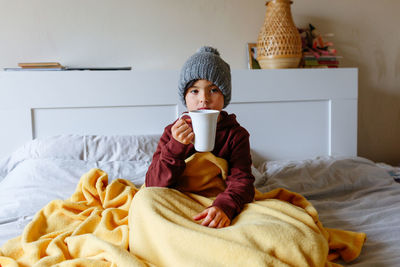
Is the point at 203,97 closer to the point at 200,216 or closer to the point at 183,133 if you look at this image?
the point at 183,133

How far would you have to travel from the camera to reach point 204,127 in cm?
84

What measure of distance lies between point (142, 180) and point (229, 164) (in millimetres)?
442

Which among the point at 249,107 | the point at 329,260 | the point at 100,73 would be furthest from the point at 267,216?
the point at 100,73

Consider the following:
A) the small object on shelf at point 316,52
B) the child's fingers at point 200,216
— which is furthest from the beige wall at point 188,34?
the child's fingers at point 200,216

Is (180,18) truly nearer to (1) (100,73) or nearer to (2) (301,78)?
(1) (100,73)

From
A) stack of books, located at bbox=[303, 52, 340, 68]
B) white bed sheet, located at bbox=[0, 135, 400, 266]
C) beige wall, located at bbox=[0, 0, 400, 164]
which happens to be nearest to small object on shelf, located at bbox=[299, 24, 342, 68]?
stack of books, located at bbox=[303, 52, 340, 68]

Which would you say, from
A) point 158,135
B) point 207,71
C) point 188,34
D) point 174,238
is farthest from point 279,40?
point 174,238

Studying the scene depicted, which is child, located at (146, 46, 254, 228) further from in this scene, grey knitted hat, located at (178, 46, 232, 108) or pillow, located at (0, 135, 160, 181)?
pillow, located at (0, 135, 160, 181)

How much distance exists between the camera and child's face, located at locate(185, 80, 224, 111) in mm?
1064

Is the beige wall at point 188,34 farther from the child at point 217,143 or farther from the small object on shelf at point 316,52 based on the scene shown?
the child at point 217,143

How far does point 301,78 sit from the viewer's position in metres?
1.93

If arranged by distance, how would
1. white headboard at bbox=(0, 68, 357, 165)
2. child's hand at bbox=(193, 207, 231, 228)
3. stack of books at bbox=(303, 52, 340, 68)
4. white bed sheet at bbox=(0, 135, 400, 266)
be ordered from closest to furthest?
child's hand at bbox=(193, 207, 231, 228)
white bed sheet at bbox=(0, 135, 400, 266)
white headboard at bbox=(0, 68, 357, 165)
stack of books at bbox=(303, 52, 340, 68)

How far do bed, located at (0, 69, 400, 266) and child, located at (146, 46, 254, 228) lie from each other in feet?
1.18

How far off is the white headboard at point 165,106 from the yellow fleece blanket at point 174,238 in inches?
29.2
